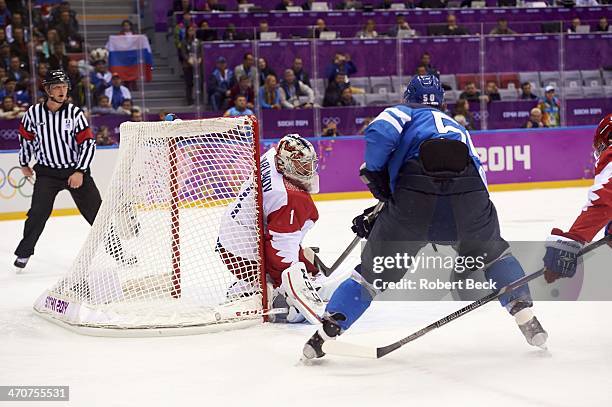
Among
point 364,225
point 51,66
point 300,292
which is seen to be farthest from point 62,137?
point 51,66

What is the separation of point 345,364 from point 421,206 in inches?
26.1

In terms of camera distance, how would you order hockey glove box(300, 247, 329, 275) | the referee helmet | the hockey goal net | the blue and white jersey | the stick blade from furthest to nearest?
1. the referee helmet
2. hockey glove box(300, 247, 329, 275)
3. the hockey goal net
4. the stick blade
5. the blue and white jersey

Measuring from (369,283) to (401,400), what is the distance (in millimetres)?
550

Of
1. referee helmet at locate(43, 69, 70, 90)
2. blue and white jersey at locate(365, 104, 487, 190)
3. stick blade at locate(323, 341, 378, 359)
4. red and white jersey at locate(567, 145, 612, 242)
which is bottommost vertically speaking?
stick blade at locate(323, 341, 378, 359)

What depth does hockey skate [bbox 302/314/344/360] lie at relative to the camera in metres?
3.68

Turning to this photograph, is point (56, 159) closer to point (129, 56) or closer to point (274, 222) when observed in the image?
point (274, 222)

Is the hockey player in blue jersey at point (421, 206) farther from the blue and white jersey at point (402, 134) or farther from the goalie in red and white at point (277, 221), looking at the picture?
the goalie in red and white at point (277, 221)

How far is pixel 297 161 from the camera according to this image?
15.2 ft

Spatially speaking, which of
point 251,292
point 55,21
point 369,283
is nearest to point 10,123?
point 55,21

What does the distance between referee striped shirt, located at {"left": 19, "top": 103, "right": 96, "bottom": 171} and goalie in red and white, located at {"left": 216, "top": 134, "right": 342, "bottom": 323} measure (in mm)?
2200

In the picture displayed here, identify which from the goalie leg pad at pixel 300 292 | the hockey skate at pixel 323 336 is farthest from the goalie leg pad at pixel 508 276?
the goalie leg pad at pixel 300 292

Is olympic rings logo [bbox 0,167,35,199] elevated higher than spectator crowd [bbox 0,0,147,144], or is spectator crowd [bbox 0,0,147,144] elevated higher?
spectator crowd [bbox 0,0,147,144]

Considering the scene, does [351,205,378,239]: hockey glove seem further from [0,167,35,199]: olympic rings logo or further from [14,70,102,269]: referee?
[0,167,35,199]: olympic rings logo

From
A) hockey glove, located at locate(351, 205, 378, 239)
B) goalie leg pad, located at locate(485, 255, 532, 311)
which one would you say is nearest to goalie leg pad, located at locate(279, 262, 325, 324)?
hockey glove, located at locate(351, 205, 378, 239)
